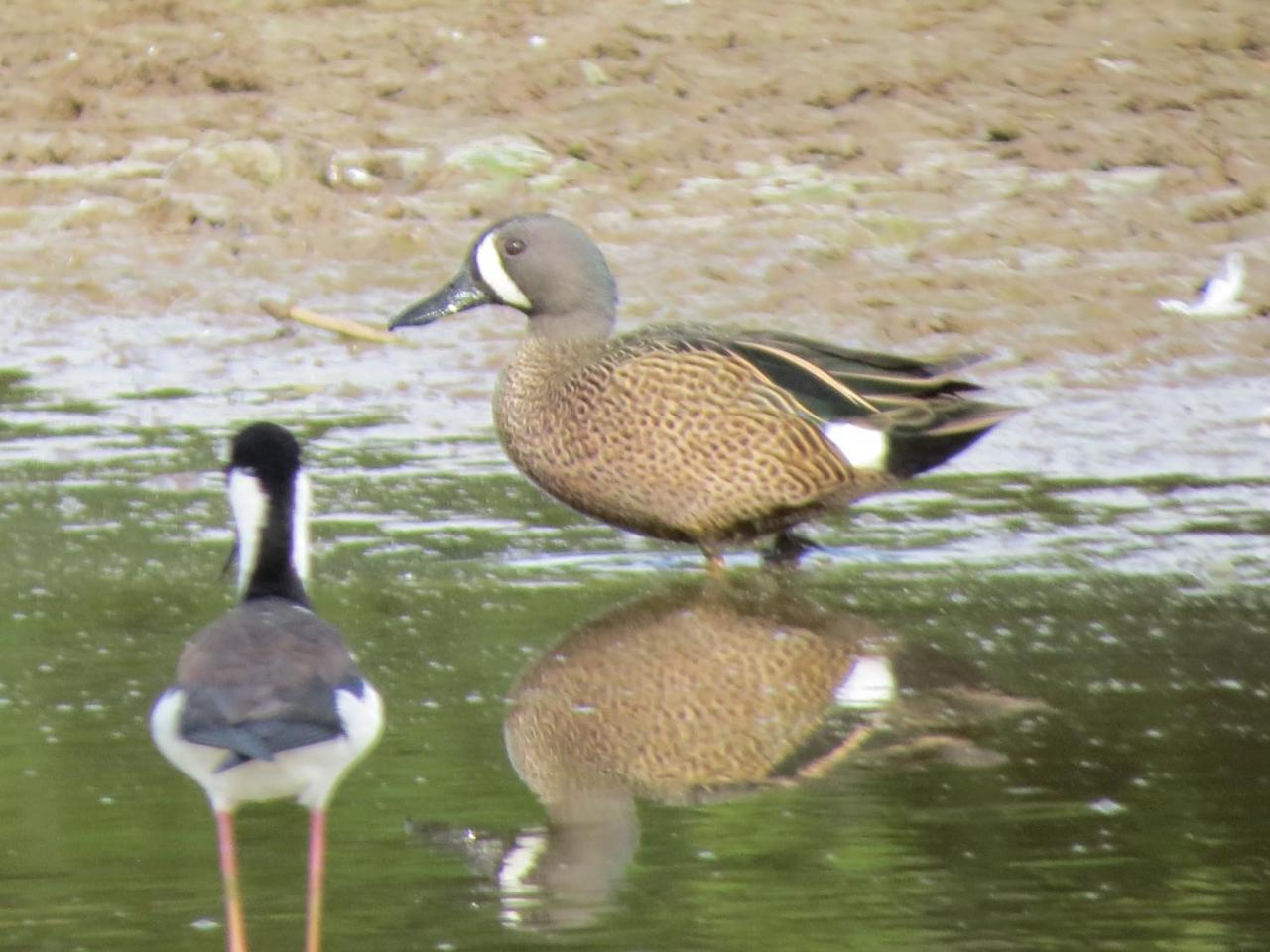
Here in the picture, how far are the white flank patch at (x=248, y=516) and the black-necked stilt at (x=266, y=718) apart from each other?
0.16m

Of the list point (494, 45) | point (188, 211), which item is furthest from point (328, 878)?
point (494, 45)

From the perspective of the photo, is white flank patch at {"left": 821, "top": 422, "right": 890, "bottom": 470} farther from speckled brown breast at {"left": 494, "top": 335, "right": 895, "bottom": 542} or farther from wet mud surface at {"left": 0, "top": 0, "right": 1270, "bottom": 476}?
wet mud surface at {"left": 0, "top": 0, "right": 1270, "bottom": 476}

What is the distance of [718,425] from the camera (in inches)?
279

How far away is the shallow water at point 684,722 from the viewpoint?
447 cm

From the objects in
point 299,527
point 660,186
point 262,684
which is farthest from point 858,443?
point 660,186

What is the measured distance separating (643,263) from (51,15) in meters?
3.80

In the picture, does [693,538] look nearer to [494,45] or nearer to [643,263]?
[643,263]

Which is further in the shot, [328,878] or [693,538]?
[693,538]

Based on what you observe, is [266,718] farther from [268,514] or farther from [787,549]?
[787,549]

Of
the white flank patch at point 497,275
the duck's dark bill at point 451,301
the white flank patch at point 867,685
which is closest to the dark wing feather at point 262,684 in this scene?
the white flank patch at point 867,685

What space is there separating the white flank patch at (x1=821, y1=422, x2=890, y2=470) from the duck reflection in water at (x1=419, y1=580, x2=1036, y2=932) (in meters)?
0.58

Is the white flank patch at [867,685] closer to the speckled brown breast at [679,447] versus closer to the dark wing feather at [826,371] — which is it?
the speckled brown breast at [679,447]

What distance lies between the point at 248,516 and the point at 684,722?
1026 millimetres

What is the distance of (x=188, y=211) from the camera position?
36.0 ft
